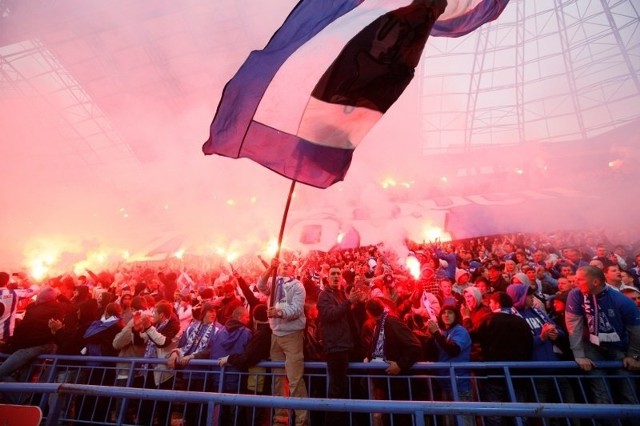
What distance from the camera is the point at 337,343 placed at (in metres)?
3.05

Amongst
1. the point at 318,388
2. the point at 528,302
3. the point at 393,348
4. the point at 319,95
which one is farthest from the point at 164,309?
the point at 528,302

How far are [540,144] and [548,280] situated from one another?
59.0ft

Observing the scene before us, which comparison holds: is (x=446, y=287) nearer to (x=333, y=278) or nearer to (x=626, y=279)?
(x=626, y=279)

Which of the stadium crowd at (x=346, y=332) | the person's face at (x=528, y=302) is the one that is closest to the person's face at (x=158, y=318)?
the stadium crowd at (x=346, y=332)

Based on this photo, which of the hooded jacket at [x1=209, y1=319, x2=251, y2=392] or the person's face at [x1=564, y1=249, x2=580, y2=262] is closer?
the hooded jacket at [x1=209, y1=319, x2=251, y2=392]

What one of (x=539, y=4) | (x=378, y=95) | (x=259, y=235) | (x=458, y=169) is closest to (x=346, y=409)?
(x=378, y=95)

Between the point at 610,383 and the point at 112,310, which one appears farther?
the point at 112,310

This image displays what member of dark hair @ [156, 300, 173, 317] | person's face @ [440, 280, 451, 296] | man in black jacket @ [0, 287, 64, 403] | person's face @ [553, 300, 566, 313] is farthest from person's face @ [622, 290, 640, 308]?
man in black jacket @ [0, 287, 64, 403]

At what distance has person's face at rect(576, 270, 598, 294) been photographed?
2.93m

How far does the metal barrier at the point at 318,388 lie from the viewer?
2012 mm

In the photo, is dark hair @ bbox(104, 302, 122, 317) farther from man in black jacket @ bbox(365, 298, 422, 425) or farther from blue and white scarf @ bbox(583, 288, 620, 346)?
blue and white scarf @ bbox(583, 288, 620, 346)

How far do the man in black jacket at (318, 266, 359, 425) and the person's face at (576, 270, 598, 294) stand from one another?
1924 millimetres

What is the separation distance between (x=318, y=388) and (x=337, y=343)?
0.70 metres

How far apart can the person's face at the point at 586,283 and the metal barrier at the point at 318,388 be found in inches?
22.7
